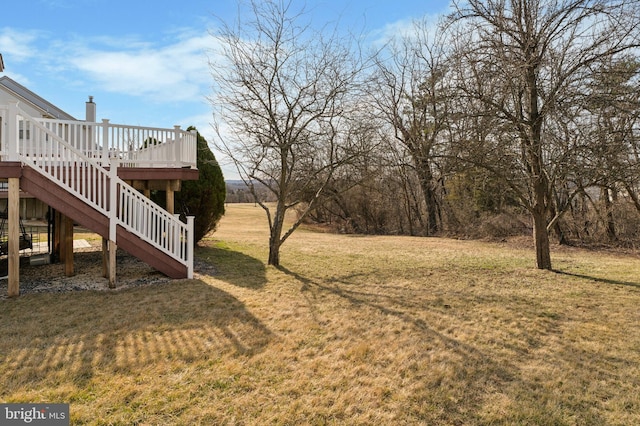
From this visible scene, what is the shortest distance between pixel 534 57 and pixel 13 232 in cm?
857

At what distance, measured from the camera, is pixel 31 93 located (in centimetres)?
1315

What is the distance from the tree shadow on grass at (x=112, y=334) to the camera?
10.2 feet

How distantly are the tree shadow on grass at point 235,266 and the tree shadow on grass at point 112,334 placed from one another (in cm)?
102

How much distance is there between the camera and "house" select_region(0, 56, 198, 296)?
5340mm

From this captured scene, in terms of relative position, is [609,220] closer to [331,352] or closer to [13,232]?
[331,352]

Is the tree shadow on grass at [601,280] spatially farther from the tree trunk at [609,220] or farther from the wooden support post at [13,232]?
the wooden support post at [13,232]

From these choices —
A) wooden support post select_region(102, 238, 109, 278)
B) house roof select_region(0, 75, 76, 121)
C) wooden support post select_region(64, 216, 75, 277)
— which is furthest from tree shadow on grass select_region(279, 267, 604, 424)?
house roof select_region(0, 75, 76, 121)

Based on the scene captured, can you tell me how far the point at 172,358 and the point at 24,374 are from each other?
3.75 ft

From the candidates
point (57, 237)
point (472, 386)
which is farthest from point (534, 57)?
point (57, 237)

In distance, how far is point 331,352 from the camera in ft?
11.8

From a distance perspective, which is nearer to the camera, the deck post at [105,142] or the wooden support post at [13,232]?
the wooden support post at [13,232]

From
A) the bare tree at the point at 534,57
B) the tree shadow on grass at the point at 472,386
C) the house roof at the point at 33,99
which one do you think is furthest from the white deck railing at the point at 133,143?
the house roof at the point at 33,99

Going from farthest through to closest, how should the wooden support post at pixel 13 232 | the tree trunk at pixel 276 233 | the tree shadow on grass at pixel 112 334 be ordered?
the tree trunk at pixel 276 233 < the wooden support post at pixel 13 232 < the tree shadow on grass at pixel 112 334

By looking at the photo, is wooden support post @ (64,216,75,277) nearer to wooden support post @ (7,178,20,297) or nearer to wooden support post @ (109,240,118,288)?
wooden support post @ (7,178,20,297)
